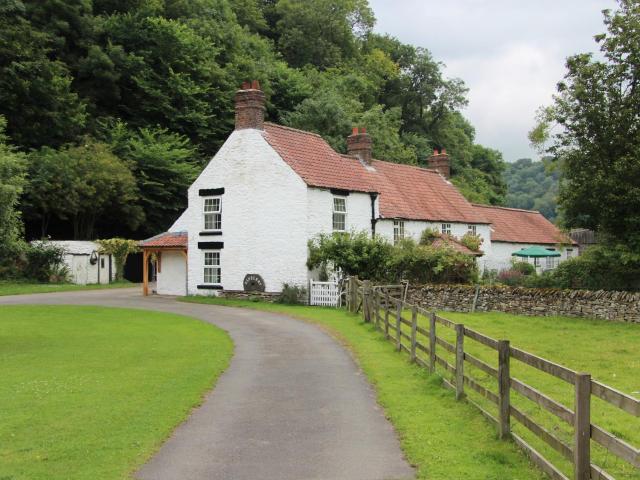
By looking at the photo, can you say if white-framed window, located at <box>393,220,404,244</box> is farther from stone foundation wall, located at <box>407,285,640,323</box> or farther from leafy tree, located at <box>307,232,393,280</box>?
stone foundation wall, located at <box>407,285,640,323</box>

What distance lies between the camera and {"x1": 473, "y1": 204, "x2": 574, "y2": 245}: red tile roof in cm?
4844

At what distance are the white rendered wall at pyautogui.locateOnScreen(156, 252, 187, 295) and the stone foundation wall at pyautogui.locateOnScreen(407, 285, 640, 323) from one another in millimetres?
13777

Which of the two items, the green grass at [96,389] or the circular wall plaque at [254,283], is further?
the circular wall plaque at [254,283]

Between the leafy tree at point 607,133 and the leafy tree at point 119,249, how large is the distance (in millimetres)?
29429

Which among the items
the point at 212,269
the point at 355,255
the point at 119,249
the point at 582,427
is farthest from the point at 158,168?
the point at 582,427

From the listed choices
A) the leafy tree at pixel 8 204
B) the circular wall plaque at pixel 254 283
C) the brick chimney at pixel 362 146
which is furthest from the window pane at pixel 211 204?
the leafy tree at pixel 8 204

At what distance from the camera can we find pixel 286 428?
896cm

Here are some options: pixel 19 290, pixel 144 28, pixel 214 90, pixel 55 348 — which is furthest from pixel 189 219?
pixel 144 28

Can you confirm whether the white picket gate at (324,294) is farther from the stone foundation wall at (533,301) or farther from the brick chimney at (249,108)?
the brick chimney at (249,108)

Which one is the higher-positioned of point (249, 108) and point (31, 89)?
point (31, 89)

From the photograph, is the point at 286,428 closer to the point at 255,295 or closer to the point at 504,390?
the point at 504,390

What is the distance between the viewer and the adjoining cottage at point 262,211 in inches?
1211

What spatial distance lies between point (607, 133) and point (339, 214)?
12922 millimetres

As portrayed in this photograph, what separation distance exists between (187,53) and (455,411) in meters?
50.2
